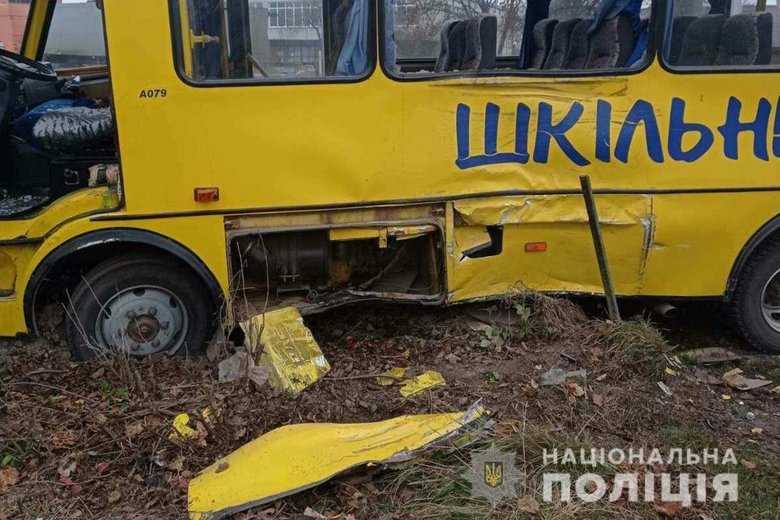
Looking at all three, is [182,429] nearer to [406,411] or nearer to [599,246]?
[406,411]

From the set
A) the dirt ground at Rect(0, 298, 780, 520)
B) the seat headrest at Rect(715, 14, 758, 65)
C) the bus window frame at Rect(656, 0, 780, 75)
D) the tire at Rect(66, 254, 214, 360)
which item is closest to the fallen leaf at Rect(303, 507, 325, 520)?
the dirt ground at Rect(0, 298, 780, 520)

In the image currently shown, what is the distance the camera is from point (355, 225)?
3.90 metres

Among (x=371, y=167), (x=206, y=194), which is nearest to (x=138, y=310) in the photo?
(x=206, y=194)

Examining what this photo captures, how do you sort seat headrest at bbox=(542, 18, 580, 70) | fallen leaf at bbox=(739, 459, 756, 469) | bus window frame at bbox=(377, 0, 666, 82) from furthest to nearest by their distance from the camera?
seat headrest at bbox=(542, 18, 580, 70), bus window frame at bbox=(377, 0, 666, 82), fallen leaf at bbox=(739, 459, 756, 469)

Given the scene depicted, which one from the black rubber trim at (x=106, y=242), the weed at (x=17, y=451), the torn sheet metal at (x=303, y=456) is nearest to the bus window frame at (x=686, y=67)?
the torn sheet metal at (x=303, y=456)

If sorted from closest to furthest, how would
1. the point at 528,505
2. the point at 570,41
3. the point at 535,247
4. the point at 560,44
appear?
the point at 528,505, the point at 535,247, the point at 570,41, the point at 560,44

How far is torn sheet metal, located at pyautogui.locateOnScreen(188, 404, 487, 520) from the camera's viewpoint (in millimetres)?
2781

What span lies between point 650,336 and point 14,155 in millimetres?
3949

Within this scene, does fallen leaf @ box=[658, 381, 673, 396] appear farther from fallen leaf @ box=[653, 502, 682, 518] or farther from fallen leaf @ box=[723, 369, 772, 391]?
fallen leaf @ box=[653, 502, 682, 518]

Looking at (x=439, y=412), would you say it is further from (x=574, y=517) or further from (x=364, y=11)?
(x=364, y=11)

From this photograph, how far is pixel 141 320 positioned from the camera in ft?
12.8

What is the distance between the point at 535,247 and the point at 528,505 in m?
1.79

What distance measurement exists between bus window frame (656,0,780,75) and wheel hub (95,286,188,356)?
307 centimetres

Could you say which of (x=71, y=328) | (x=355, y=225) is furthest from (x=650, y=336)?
(x=71, y=328)
